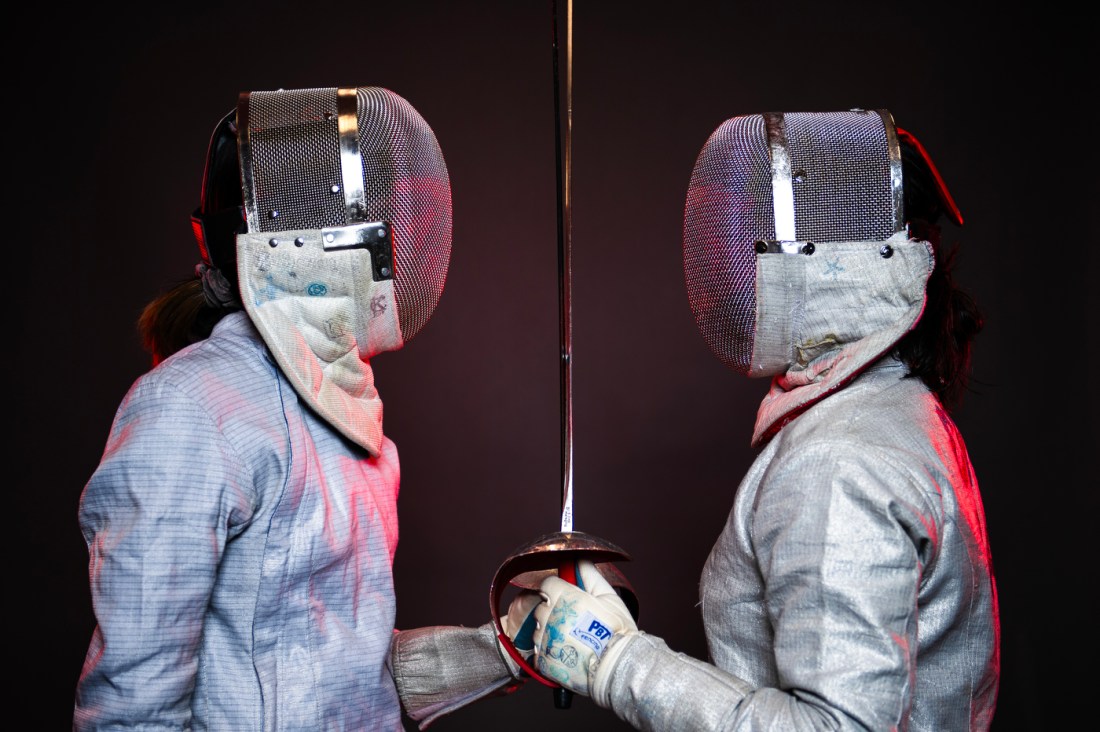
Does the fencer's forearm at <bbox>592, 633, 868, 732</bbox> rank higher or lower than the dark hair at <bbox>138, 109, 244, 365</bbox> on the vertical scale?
lower

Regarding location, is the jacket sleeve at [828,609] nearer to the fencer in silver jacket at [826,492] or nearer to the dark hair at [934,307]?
the fencer in silver jacket at [826,492]

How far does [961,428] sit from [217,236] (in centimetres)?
215

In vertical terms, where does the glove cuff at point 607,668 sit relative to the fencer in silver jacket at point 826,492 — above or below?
below

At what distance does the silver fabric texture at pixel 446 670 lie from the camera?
152 cm

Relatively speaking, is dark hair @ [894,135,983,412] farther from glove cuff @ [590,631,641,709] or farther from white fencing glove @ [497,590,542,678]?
white fencing glove @ [497,590,542,678]

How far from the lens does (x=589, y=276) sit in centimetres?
272

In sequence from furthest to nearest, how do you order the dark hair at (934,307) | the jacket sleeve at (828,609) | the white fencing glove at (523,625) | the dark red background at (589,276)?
the dark red background at (589,276)
the white fencing glove at (523,625)
the dark hair at (934,307)
the jacket sleeve at (828,609)

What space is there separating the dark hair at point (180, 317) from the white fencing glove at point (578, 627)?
60 cm

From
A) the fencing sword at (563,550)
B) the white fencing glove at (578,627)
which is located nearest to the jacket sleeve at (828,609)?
the white fencing glove at (578,627)

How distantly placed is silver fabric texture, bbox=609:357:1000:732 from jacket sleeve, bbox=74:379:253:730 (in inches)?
19.7

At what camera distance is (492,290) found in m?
2.71

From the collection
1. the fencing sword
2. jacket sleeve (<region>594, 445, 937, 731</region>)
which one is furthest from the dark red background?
jacket sleeve (<region>594, 445, 937, 731</region>)

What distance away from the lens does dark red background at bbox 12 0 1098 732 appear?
252cm

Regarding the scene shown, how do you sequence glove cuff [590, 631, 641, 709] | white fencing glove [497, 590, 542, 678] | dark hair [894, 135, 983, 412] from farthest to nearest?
white fencing glove [497, 590, 542, 678]
dark hair [894, 135, 983, 412]
glove cuff [590, 631, 641, 709]
